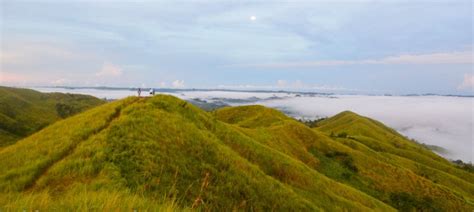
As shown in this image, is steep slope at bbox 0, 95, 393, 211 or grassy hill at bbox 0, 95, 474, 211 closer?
grassy hill at bbox 0, 95, 474, 211

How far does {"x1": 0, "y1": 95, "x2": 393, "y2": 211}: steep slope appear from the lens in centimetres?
1195

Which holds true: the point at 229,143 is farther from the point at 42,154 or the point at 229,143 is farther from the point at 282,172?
the point at 42,154

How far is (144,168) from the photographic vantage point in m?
14.3

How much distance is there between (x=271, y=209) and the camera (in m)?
17.6

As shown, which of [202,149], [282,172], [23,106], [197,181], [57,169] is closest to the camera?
[57,169]

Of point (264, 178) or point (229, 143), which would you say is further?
point (229, 143)

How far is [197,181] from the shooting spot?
15.8 m

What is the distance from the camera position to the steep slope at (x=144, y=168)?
11.9m

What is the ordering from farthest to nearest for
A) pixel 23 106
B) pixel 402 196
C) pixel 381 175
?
1. pixel 23 106
2. pixel 381 175
3. pixel 402 196

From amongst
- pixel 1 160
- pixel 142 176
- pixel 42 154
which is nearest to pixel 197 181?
pixel 142 176

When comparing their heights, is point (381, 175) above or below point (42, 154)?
below

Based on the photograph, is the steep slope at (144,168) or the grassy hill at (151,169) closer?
the grassy hill at (151,169)

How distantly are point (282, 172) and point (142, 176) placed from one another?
51.7ft

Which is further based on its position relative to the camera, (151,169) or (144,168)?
(151,169)
